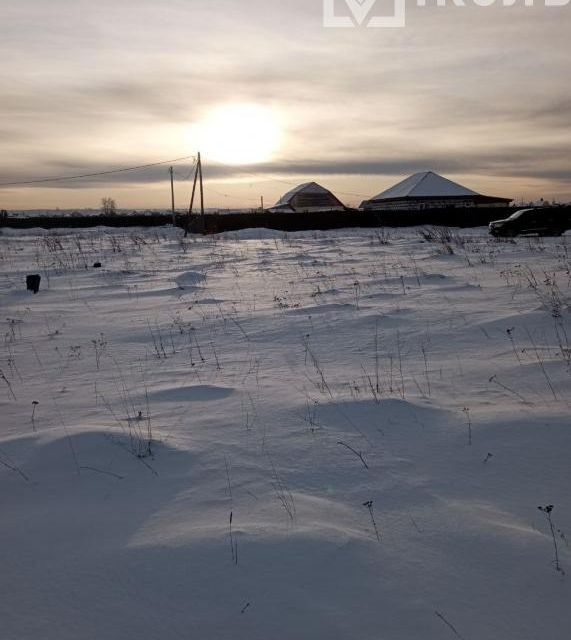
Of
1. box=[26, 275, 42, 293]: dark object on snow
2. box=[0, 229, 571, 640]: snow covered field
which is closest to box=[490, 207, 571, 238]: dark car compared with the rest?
box=[0, 229, 571, 640]: snow covered field

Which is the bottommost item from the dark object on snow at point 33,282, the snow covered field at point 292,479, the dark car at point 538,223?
the snow covered field at point 292,479

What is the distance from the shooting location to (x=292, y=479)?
276cm

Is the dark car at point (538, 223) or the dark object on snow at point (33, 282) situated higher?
the dark car at point (538, 223)

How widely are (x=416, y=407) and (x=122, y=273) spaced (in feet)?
29.6

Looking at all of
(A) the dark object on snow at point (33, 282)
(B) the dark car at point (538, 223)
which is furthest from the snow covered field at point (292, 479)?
(B) the dark car at point (538, 223)

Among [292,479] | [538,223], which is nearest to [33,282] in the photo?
[292,479]

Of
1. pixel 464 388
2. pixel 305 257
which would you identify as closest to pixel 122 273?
pixel 305 257

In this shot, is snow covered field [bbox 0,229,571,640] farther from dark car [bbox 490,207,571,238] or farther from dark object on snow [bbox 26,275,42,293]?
dark car [bbox 490,207,571,238]

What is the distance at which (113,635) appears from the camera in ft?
5.85

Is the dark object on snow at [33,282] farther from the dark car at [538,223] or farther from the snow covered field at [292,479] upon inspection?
the dark car at [538,223]

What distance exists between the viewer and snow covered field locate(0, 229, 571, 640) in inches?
74.3

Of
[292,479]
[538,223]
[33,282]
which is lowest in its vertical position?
[292,479]

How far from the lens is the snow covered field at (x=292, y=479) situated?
1.89 metres

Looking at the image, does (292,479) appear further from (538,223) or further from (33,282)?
(538,223)
